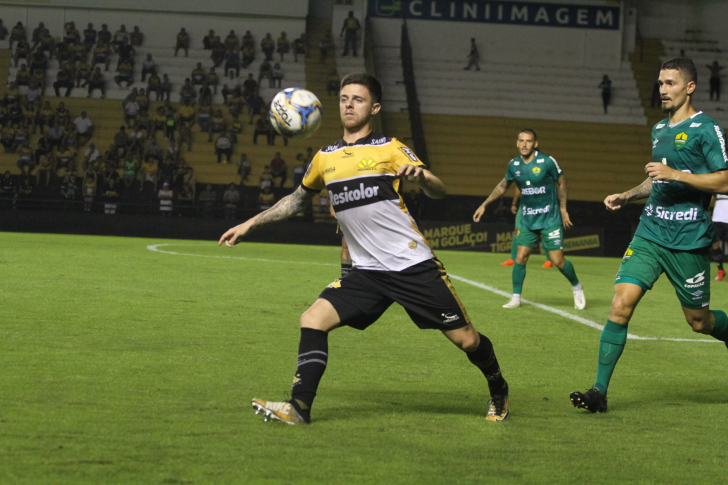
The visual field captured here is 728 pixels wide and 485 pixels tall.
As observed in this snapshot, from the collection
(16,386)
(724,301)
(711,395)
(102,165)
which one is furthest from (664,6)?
(16,386)

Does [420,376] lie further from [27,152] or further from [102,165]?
[27,152]

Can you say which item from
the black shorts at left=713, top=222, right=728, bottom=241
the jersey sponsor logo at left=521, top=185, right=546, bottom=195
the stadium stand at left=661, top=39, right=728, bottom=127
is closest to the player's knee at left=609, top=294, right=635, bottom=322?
the jersey sponsor logo at left=521, top=185, right=546, bottom=195

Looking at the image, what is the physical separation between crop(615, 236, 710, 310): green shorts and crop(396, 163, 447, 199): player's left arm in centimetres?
153

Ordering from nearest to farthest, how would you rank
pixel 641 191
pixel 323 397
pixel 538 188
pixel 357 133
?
pixel 357 133
pixel 323 397
pixel 641 191
pixel 538 188

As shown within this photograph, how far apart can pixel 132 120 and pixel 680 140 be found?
85.7 feet

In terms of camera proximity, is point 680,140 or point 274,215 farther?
point 680,140

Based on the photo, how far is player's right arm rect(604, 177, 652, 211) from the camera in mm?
5527

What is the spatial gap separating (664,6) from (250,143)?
2057 centimetres

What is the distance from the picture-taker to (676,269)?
5.40 metres

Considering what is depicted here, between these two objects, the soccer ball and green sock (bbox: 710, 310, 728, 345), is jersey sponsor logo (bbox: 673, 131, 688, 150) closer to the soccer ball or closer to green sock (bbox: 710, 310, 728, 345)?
green sock (bbox: 710, 310, 728, 345)

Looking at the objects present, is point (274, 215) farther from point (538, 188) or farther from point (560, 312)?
point (538, 188)

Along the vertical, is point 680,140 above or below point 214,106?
below

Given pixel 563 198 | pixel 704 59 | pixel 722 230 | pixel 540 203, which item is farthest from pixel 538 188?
pixel 704 59

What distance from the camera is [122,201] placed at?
25.2 meters
